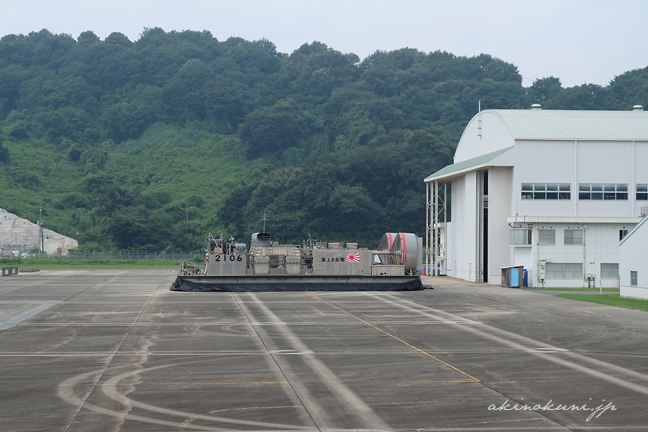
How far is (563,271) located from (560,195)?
521 cm

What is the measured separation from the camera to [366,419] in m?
11.6

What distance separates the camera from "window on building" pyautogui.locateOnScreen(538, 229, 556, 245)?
4600cm

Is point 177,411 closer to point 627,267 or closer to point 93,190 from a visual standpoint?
point 627,267

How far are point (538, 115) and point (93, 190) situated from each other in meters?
88.7

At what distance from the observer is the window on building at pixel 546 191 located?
47.3 meters

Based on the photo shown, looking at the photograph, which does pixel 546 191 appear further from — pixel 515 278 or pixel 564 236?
pixel 515 278

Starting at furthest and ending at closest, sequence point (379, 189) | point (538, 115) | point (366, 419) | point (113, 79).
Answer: point (113, 79), point (379, 189), point (538, 115), point (366, 419)

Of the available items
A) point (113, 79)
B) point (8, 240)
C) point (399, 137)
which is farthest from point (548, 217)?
point (113, 79)

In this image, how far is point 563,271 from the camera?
150ft

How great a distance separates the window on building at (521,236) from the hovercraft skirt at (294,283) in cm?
878

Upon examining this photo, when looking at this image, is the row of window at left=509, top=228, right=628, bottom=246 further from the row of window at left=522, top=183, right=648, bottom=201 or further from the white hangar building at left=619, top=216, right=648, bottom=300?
the white hangar building at left=619, top=216, right=648, bottom=300

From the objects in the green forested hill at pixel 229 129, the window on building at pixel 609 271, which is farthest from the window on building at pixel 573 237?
the green forested hill at pixel 229 129

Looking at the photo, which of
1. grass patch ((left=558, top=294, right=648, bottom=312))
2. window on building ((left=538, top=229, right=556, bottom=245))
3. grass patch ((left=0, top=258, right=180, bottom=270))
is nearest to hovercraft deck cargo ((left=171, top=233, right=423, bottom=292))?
window on building ((left=538, top=229, right=556, bottom=245))

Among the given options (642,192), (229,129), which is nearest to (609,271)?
(642,192)
